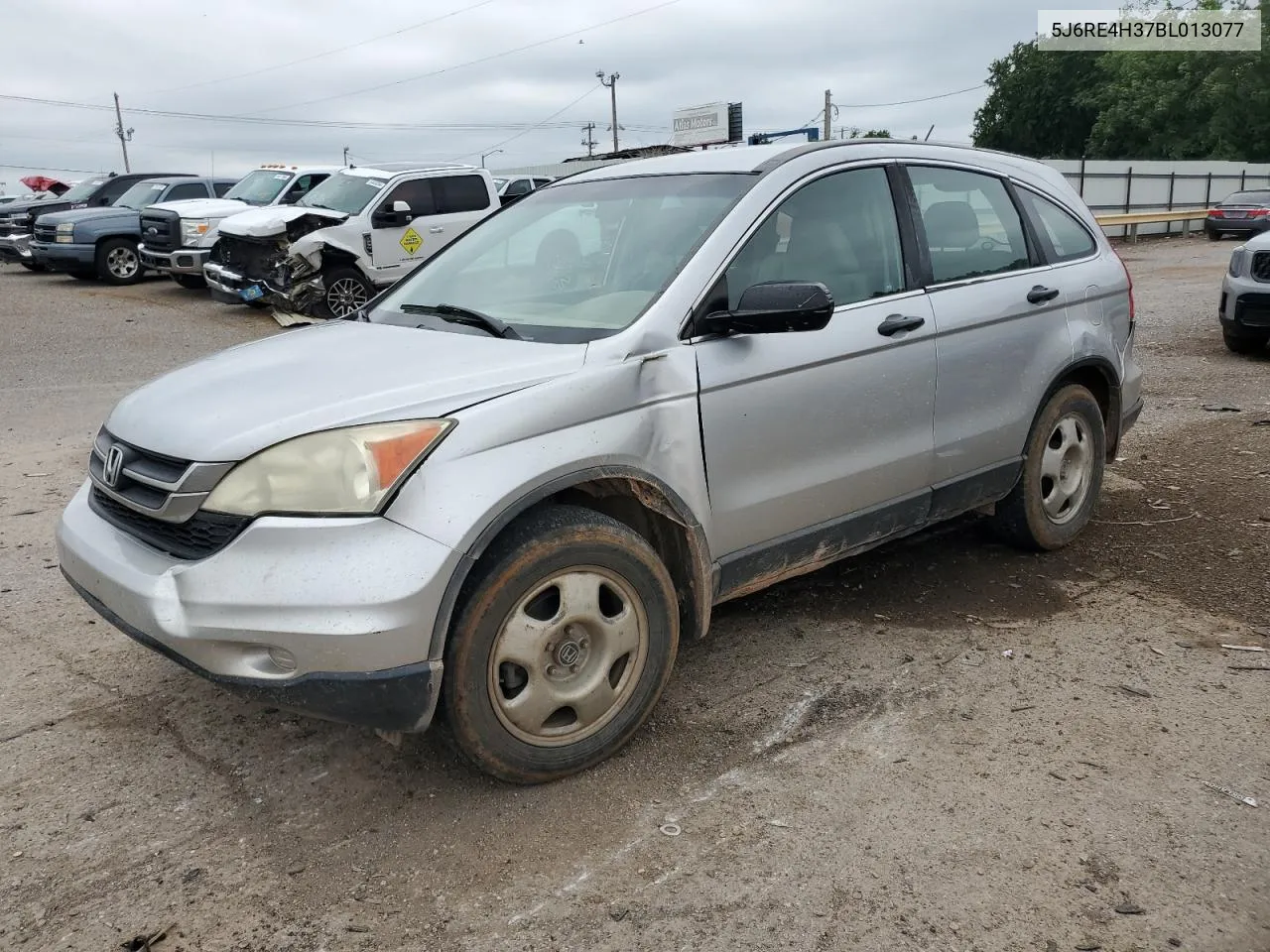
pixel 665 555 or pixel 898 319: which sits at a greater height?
pixel 898 319

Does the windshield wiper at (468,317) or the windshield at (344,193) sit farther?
the windshield at (344,193)

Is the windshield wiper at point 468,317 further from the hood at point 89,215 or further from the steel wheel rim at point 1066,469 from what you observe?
the hood at point 89,215

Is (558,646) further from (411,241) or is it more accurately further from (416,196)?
(416,196)

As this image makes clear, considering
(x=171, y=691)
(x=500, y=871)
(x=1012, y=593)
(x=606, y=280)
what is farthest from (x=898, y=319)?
(x=171, y=691)

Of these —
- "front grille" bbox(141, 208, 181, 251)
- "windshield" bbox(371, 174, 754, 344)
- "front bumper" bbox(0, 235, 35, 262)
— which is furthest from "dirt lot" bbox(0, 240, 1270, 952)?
"front bumper" bbox(0, 235, 35, 262)

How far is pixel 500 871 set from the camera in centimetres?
271

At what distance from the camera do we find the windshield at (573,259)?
3.44 meters

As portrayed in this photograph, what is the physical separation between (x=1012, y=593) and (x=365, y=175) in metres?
12.1

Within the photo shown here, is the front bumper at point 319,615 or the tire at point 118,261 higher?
the tire at point 118,261

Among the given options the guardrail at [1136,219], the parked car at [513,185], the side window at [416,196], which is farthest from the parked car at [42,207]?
the guardrail at [1136,219]

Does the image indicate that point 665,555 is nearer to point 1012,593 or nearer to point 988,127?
point 1012,593

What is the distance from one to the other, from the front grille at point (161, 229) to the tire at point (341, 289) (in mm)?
4214

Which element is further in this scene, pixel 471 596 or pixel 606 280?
pixel 606 280

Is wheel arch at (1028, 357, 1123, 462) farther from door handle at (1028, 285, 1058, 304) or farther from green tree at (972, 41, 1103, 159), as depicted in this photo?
green tree at (972, 41, 1103, 159)
